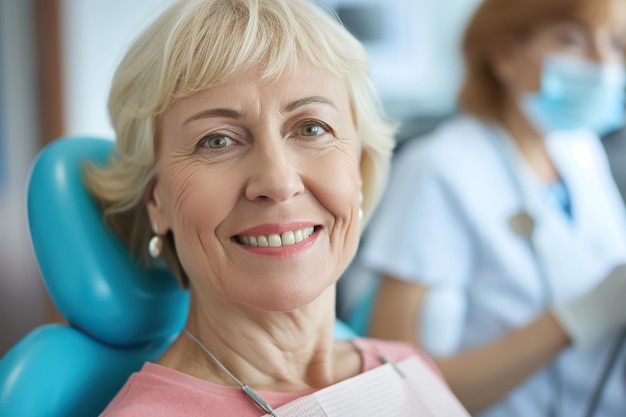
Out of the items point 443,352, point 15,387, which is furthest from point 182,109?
point 443,352

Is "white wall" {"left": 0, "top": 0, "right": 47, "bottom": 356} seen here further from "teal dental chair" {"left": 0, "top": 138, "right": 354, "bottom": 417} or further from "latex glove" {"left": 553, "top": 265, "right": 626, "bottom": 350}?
"latex glove" {"left": 553, "top": 265, "right": 626, "bottom": 350}

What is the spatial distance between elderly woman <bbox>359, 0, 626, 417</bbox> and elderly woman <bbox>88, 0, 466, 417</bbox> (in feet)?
1.91

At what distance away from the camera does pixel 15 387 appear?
1.02 metres

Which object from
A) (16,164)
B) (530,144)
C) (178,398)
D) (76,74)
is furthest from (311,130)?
(16,164)

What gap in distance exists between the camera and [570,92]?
6.38 feet

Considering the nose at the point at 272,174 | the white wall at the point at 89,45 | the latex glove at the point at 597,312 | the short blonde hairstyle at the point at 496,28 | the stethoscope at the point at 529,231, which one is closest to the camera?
the nose at the point at 272,174

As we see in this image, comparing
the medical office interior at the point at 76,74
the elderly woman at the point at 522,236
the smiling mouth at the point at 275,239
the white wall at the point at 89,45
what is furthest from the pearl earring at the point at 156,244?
the white wall at the point at 89,45

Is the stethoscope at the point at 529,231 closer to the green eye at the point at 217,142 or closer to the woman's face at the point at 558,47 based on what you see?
the woman's face at the point at 558,47

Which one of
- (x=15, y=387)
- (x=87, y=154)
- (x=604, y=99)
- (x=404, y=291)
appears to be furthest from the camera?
(x=604, y=99)

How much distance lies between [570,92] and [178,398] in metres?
1.37

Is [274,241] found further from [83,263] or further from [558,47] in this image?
[558,47]

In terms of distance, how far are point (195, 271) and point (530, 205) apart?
1.03 meters

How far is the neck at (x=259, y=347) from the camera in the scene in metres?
1.09

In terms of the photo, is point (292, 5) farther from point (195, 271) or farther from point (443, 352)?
point (443, 352)
